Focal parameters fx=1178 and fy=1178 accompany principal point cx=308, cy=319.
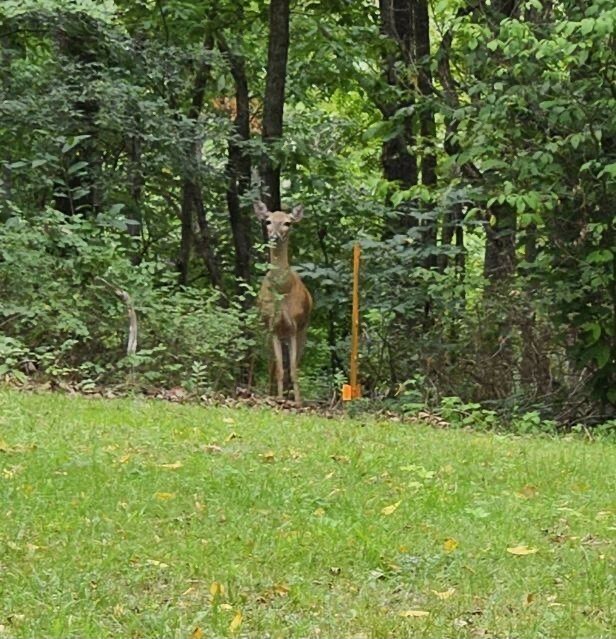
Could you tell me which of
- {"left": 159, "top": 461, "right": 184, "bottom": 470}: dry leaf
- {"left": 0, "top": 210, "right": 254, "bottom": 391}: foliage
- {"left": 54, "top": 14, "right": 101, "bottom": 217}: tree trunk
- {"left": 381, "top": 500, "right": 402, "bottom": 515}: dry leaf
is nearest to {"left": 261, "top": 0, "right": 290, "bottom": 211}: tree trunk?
{"left": 54, "top": 14, "right": 101, "bottom": 217}: tree trunk

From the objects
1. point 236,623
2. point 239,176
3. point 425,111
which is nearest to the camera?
point 236,623

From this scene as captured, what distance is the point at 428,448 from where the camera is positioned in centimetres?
806

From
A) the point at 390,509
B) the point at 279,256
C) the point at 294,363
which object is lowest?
the point at 294,363

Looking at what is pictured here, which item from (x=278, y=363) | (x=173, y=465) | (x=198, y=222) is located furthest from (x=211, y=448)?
(x=198, y=222)

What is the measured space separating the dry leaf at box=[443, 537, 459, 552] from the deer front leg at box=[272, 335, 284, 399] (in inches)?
297

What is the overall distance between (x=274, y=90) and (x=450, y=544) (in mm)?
10210

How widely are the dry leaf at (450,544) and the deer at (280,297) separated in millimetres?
7603

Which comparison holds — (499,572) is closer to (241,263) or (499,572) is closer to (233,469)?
(233,469)

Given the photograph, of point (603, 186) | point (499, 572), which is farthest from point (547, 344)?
point (499, 572)

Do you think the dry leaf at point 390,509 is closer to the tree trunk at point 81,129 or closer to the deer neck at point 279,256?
the deer neck at point 279,256

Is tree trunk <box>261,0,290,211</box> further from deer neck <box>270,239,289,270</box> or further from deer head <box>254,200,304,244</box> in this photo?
deer neck <box>270,239,289,270</box>

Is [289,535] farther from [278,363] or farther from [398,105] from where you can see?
[398,105]

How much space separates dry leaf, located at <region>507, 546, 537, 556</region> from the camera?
516 cm

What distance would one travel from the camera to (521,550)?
520 cm
